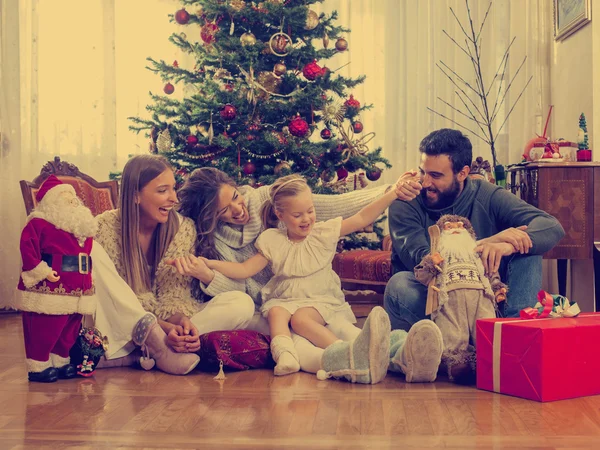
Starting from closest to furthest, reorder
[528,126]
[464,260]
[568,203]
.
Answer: [464,260], [568,203], [528,126]

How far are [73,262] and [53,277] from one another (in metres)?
0.10

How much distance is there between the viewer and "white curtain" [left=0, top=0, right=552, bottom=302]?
526cm

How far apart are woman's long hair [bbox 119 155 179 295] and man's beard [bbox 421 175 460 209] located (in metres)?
1.04

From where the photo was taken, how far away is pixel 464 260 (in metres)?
2.83

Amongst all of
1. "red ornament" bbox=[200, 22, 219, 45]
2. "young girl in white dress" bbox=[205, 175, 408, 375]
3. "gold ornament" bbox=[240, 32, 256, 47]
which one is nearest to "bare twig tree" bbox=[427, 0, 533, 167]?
"gold ornament" bbox=[240, 32, 256, 47]

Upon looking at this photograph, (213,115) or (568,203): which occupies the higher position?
(213,115)

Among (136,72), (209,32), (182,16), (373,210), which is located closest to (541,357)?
(373,210)

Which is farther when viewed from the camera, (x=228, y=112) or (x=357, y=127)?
(x=357, y=127)

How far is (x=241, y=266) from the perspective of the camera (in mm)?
3221

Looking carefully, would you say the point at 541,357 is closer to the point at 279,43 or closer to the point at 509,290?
the point at 509,290

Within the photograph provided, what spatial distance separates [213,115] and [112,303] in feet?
5.60

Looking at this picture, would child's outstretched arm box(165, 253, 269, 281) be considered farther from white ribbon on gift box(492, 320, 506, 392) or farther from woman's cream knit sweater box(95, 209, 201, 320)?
white ribbon on gift box(492, 320, 506, 392)

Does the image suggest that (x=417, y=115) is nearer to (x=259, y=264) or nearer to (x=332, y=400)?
(x=259, y=264)

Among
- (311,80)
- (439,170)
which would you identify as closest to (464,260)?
(439,170)
